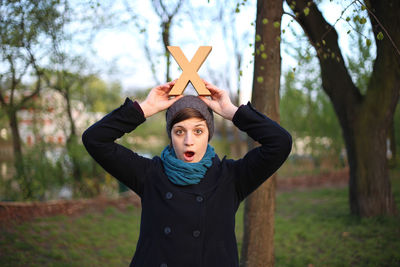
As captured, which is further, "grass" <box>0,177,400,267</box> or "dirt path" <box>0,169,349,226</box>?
"dirt path" <box>0,169,349,226</box>

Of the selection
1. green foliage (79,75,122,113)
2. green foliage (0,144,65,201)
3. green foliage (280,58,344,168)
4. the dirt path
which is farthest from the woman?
green foliage (280,58,344,168)

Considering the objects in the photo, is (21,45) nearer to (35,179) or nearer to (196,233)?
Answer: (35,179)

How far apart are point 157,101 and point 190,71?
34 centimetres

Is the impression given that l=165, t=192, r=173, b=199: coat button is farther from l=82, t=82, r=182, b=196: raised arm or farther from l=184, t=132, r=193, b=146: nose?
l=184, t=132, r=193, b=146: nose

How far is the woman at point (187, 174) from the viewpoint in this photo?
6.75 ft

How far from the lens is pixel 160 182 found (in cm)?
219

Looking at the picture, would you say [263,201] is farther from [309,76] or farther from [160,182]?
[309,76]

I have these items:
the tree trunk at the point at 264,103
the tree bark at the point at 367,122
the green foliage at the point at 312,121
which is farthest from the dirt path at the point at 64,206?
the tree bark at the point at 367,122

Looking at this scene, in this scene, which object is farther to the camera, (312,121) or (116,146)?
(312,121)

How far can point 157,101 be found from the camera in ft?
7.61

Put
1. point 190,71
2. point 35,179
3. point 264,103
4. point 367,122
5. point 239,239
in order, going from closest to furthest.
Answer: point 190,71
point 264,103
point 239,239
point 367,122
point 35,179

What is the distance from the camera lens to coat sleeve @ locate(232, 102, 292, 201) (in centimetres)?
207

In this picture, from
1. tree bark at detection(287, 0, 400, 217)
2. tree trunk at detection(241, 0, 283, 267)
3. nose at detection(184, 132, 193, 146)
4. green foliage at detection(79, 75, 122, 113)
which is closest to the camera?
nose at detection(184, 132, 193, 146)

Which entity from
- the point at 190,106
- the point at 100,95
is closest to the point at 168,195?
the point at 190,106
